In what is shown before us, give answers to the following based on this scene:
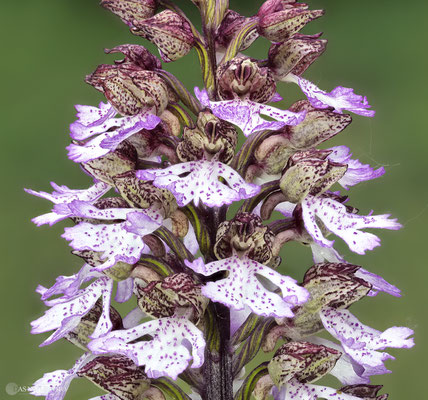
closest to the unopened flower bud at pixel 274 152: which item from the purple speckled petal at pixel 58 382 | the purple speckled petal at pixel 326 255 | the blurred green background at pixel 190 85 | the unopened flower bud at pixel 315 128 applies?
the unopened flower bud at pixel 315 128

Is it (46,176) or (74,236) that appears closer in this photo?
(74,236)

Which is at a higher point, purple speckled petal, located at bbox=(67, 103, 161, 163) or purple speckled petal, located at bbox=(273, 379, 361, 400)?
purple speckled petal, located at bbox=(67, 103, 161, 163)

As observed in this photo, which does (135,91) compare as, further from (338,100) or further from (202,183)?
(338,100)

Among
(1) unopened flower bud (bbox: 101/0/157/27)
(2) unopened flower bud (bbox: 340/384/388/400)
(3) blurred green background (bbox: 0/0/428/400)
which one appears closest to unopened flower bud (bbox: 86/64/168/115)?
(1) unopened flower bud (bbox: 101/0/157/27)

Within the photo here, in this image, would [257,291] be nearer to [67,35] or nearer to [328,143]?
[328,143]

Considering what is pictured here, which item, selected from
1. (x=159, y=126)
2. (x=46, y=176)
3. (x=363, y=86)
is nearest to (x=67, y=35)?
(x=46, y=176)

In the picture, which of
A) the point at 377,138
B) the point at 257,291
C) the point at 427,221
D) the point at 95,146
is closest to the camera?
the point at 257,291

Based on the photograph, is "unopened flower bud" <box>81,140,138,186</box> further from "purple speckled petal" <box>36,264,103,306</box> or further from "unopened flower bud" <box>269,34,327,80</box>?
"unopened flower bud" <box>269,34,327,80</box>

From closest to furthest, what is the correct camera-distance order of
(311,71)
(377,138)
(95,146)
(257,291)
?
(257,291) < (95,146) < (377,138) < (311,71)
